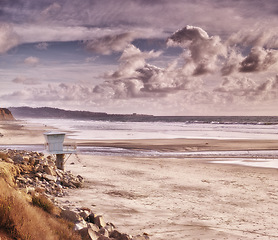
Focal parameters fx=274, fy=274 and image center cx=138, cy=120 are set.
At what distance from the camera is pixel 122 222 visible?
357 inches

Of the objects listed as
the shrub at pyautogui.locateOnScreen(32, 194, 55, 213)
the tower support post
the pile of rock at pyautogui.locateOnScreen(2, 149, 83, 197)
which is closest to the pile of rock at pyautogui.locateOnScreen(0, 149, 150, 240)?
the pile of rock at pyautogui.locateOnScreen(2, 149, 83, 197)

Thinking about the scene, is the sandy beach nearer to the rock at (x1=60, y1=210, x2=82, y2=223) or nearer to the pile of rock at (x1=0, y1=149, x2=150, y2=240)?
the pile of rock at (x1=0, y1=149, x2=150, y2=240)

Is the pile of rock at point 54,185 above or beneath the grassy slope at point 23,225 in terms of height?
beneath

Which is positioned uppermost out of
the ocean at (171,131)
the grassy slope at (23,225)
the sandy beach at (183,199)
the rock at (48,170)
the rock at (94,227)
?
the grassy slope at (23,225)

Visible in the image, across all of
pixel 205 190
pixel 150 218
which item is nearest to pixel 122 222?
pixel 150 218

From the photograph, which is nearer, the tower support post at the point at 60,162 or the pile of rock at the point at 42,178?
the pile of rock at the point at 42,178

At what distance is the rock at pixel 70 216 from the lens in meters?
7.15

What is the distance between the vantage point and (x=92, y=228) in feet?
22.4

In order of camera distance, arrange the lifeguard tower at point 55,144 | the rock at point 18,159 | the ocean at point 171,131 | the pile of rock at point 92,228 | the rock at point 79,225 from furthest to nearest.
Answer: the ocean at point 171,131
the lifeguard tower at point 55,144
the rock at point 18,159
the rock at point 79,225
the pile of rock at point 92,228

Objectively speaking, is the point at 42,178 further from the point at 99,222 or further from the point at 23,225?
the point at 23,225

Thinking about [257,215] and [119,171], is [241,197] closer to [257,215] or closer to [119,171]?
[257,215]

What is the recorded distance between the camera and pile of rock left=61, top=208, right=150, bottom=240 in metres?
6.24

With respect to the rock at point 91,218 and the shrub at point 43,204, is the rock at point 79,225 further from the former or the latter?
the shrub at point 43,204

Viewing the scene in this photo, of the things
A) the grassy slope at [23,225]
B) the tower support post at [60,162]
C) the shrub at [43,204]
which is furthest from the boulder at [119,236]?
the tower support post at [60,162]
